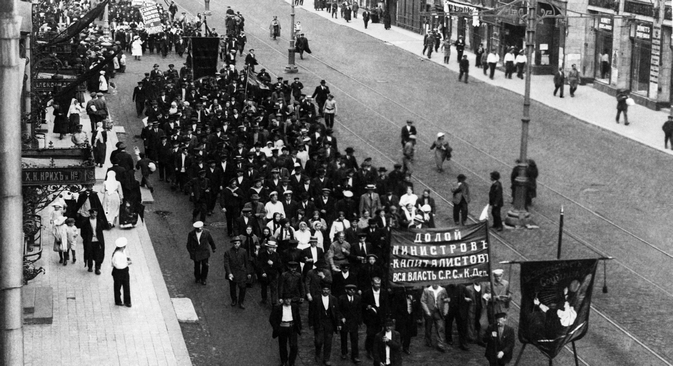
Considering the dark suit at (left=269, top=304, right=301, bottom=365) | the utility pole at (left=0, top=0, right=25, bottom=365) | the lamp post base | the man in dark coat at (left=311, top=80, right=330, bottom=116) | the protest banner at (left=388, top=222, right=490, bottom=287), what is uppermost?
the utility pole at (left=0, top=0, right=25, bottom=365)

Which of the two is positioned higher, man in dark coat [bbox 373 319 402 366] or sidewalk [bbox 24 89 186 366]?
man in dark coat [bbox 373 319 402 366]

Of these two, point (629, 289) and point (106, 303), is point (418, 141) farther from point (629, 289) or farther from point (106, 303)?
Result: point (106, 303)

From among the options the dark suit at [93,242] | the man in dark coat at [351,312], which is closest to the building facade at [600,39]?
the dark suit at [93,242]

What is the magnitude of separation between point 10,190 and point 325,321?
33.3 ft

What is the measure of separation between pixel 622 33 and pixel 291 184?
25.4 meters

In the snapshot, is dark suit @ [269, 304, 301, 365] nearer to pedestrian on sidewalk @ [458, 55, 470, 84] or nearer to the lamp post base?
the lamp post base

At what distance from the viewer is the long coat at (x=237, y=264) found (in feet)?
77.7

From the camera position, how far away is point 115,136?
39.9 m

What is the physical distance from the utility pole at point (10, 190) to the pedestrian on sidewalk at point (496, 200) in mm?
18894

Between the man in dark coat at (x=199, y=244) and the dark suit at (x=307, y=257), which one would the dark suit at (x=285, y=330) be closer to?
the dark suit at (x=307, y=257)

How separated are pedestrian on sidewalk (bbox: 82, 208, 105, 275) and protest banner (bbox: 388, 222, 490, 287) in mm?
7842

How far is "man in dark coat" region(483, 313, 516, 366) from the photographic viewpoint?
784 inches

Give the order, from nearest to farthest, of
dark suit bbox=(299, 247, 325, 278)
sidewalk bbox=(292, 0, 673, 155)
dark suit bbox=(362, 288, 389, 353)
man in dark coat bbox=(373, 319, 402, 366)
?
man in dark coat bbox=(373, 319, 402, 366) < dark suit bbox=(362, 288, 389, 353) < dark suit bbox=(299, 247, 325, 278) < sidewalk bbox=(292, 0, 673, 155)

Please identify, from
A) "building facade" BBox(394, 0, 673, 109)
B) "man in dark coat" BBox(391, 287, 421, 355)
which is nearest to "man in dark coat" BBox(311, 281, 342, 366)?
"man in dark coat" BBox(391, 287, 421, 355)
